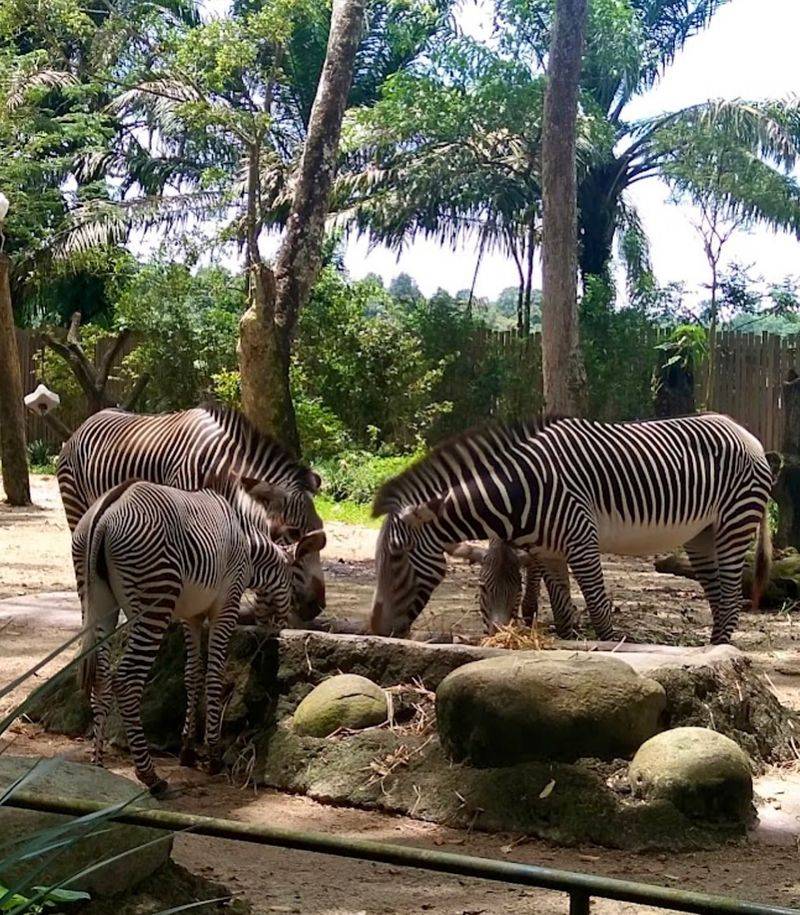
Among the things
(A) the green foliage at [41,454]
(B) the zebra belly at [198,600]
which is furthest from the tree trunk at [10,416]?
(B) the zebra belly at [198,600]

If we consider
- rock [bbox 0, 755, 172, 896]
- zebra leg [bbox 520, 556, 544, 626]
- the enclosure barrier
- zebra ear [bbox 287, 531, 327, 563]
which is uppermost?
the enclosure barrier

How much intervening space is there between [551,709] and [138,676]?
2.02 m

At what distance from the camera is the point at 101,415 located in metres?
8.78

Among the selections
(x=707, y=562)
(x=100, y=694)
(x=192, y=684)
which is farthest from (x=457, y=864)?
(x=707, y=562)

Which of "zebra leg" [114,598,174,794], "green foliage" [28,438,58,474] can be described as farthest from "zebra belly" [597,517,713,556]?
"green foliage" [28,438,58,474]

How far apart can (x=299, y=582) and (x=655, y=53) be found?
2129 cm

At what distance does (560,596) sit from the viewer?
7680mm

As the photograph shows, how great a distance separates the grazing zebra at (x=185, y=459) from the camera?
7602 mm

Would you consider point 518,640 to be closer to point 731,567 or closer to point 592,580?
point 592,580

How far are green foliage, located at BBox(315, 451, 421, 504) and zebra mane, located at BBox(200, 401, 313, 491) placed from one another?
9.11 m

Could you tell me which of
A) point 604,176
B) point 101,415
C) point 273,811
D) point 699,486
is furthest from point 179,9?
point 273,811

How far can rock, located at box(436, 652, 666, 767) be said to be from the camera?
5.19m

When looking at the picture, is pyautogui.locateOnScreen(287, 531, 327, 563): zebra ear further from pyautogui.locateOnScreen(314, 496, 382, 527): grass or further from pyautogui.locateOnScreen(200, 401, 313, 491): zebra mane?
pyautogui.locateOnScreen(314, 496, 382, 527): grass

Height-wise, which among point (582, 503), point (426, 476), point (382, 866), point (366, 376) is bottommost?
point (382, 866)
